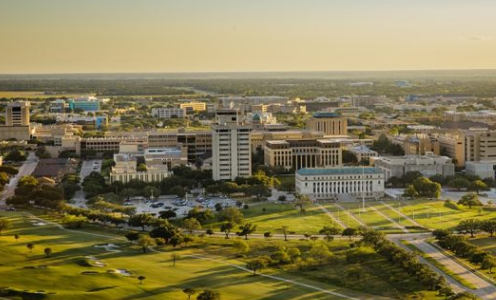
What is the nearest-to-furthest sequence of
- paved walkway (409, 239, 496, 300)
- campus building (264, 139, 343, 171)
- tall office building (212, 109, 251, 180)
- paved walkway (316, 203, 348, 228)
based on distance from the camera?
paved walkway (409, 239, 496, 300)
paved walkway (316, 203, 348, 228)
tall office building (212, 109, 251, 180)
campus building (264, 139, 343, 171)

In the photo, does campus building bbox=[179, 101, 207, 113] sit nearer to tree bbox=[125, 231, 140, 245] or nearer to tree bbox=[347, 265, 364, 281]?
tree bbox=[125, 231, 140, 245]

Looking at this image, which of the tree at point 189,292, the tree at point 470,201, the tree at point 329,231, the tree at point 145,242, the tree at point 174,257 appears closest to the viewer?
the tree at point 189,292

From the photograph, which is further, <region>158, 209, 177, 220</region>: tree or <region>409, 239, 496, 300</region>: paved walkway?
<region>158, 209, 177, 220</region>: tree

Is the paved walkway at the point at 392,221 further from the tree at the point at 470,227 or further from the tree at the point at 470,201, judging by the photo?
the tree at the point at 470,201

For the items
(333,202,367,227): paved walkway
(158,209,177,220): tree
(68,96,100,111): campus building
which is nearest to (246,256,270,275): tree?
(333,202,367,227): paved walkway

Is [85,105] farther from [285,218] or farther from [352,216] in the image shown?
[352,216]

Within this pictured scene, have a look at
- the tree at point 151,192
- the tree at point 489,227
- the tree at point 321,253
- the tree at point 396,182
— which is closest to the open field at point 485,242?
the tree at point 489,227

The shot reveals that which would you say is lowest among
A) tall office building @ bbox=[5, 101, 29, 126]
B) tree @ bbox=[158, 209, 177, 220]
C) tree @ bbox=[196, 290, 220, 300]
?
tree @ bbox=[158, 209, 177, 220]
